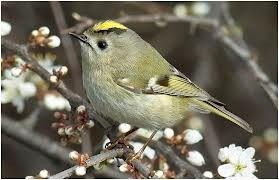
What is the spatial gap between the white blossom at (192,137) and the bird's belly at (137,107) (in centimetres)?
14

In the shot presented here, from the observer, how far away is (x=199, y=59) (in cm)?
441

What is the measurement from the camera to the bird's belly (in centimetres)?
264

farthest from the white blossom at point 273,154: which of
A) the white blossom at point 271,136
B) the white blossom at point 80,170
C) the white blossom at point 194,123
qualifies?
the white blossom at point 80,170

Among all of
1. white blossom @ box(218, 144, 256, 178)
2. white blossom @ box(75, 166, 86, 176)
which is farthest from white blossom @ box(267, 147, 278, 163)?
white blossom @ box(75, 166, 86, 176)

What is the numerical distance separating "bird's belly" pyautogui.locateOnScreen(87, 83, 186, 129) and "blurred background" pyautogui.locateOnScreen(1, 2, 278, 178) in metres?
1.38

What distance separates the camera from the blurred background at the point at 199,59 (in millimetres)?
4258

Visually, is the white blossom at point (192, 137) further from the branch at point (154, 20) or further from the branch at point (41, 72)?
the branch at point (154, 20)

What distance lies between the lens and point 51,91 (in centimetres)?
322

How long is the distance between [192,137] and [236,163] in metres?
0.26

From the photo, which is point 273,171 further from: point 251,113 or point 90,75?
point 90,75

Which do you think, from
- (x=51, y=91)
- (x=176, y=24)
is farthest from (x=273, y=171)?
(x=51, y=91)

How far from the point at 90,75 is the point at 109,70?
3.4 inches

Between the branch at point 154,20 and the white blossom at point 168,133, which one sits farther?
the branch at point 154,20

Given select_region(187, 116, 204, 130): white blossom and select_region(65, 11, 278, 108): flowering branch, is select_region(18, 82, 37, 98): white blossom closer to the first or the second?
select_region(65, 11, 278, 108): flowering branch
